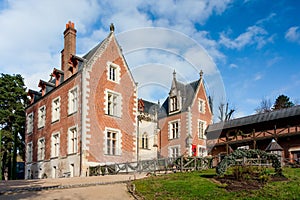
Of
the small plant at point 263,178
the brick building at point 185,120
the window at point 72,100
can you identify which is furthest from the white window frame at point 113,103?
the small plant at point 263,178

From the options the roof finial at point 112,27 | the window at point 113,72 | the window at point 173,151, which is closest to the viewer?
the window at point 113,72

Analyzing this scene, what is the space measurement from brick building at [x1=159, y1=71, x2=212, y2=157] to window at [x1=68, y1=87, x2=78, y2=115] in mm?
11108

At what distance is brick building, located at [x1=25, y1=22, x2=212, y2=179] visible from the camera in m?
19.3

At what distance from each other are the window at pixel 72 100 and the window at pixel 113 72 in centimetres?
253

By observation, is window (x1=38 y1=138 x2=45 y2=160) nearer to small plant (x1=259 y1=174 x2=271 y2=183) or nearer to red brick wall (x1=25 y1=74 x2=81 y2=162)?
red brick wall (x1=25 y1=74 x2=81 y2=162)

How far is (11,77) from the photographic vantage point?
32.0 m

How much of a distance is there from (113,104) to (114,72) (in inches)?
89.2

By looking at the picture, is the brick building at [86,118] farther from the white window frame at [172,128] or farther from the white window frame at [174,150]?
the white window frame at [172,128]

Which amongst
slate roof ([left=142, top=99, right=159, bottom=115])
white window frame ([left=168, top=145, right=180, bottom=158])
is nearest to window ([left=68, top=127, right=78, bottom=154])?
white window frame ([left=168, top=145, right=180, bottom=158])

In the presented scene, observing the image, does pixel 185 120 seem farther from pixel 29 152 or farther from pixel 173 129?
pixel 29 152

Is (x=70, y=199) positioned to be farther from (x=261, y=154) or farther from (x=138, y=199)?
(x=261, y=154)

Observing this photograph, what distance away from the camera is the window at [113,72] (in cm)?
2133

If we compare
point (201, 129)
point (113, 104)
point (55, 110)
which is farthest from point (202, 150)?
point (55, 110)

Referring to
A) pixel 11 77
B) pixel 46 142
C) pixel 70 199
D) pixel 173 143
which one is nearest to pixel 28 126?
pixel 46 142
